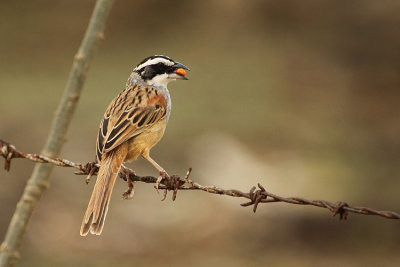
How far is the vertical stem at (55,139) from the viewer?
330 cm

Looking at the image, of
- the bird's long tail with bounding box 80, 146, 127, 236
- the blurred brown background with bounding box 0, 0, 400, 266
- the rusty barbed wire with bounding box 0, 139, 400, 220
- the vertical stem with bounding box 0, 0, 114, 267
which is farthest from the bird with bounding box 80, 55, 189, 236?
the blurred brown background with bounding box 0, 0, 400, 266

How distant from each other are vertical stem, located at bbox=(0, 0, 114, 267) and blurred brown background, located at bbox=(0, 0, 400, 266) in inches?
504

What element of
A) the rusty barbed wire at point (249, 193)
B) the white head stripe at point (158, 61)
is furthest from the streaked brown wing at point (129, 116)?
the rusty barbed wire at point (249, 193)

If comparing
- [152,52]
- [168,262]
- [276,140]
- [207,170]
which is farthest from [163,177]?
[152,52]

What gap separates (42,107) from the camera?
22.7m

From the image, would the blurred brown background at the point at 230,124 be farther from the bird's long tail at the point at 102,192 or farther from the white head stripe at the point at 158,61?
the bird's long tail at the point at 102,192

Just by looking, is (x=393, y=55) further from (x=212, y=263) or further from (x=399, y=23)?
(x=212, y=263)

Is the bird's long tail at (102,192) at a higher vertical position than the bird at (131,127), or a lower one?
lower

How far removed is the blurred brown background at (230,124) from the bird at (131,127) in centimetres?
849

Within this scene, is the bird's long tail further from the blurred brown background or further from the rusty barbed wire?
the blurred brown background

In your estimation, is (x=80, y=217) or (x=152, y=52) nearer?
(x=80, y=217)

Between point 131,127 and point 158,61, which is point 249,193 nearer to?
point 131,127

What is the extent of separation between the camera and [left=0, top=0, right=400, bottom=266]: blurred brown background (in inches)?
656

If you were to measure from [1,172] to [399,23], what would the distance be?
16.9 meters
